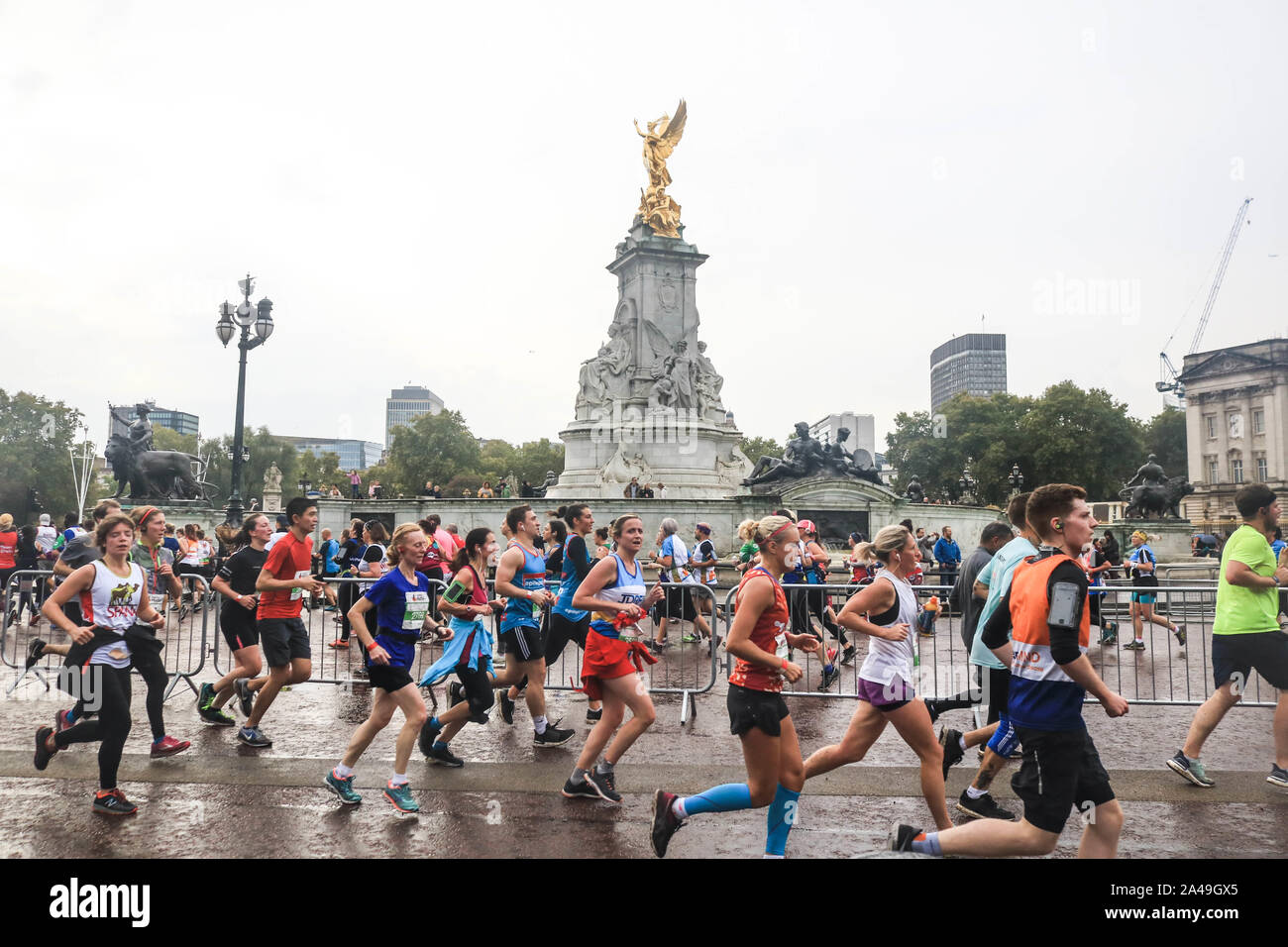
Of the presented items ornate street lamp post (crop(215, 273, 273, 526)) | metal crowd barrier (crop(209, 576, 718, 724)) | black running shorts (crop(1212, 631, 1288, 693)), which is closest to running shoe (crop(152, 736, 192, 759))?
metal crowd barrier (crop(209, 576, 718, 724))

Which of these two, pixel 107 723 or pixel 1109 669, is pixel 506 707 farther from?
pixel 1109 669

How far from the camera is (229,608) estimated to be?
8.05 m

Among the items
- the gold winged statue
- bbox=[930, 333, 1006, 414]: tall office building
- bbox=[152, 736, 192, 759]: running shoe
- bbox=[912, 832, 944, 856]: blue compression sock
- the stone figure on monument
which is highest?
bbox=[930, 333, 1006, 414]: tall office building

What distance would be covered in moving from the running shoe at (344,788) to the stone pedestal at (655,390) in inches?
1147

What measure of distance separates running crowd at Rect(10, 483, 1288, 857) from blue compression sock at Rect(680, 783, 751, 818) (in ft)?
0.03

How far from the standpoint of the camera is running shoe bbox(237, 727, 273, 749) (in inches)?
296

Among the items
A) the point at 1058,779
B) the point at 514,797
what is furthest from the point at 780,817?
the point at 514,797

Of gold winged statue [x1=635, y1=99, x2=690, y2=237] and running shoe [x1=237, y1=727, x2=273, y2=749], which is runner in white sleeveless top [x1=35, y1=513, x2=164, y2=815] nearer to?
running shoe [x1=237, y1=727, x2=273, y2=749]

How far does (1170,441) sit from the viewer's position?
290 feet

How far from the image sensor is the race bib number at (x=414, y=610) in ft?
19.9

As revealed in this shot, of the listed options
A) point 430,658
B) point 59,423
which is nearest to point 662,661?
point 430,658

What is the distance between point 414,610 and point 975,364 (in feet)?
614

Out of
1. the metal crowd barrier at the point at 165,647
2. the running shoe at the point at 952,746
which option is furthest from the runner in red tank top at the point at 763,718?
the metal crowd barrier at the point at 165,647

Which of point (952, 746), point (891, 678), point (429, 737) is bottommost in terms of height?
point (429, 737)
